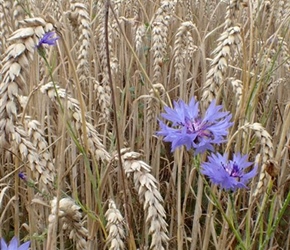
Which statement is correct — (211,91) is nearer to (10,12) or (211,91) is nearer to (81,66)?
(81,66)

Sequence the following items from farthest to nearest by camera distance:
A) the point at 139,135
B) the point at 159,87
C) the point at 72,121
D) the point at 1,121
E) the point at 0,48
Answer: the point at 139,135, the point at 159,87, the point at 0,48, the point at 72,121, the point at 1,121

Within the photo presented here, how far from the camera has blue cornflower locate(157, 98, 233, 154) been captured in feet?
2.66

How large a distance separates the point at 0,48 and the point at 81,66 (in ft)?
0.72

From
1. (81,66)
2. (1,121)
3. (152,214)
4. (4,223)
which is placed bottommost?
(4,223)

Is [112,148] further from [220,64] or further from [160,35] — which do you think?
[160,35]

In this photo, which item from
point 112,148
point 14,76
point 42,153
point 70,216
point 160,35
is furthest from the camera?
point 160,35

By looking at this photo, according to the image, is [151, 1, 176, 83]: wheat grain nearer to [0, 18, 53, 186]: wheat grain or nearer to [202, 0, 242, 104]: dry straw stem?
[202, 0, 242, 104]: dry straw stem

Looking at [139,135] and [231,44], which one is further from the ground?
[231,44]


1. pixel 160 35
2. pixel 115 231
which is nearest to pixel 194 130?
pixel 115 231

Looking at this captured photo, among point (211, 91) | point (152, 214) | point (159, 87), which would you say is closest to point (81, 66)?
point (159, 87)

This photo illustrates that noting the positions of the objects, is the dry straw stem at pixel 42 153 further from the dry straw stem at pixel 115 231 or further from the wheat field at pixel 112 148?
the dry straw stem at pixel 115 231

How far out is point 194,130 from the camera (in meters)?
0.84

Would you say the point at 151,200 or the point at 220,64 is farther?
the point at 220,64

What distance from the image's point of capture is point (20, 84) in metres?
0.60
